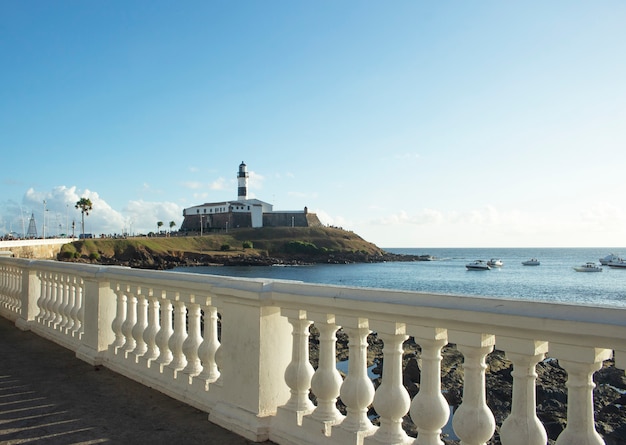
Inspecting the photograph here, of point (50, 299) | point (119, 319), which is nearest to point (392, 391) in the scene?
point (119, 319)

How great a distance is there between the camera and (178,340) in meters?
5.09

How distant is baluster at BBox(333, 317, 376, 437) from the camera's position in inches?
131

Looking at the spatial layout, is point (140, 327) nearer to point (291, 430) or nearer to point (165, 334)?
point (165, 334)

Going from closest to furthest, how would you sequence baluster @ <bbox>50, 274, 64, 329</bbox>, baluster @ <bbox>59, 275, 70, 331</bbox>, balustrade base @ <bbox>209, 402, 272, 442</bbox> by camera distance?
1. balustrade base @ <bbox>209, 402, 272, 442</bbox>
2. baluster @ <bbox>59, 275, 70, 331</bbox>
3. baluster @ <bbox>50, 274, 64, 329</bbox>

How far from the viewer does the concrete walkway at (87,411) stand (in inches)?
160

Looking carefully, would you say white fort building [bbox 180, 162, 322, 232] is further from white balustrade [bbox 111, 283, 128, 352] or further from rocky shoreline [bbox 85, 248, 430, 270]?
white balustrade [bbox 111, 283, 128, 352]

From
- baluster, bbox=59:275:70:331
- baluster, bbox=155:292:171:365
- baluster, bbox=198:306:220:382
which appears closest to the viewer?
baluster, bbox=198:306:220:382

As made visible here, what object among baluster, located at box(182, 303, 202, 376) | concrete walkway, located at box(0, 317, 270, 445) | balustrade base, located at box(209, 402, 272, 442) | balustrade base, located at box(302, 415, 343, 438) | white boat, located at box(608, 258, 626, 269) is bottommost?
white boat, located at box(608, 258, 626, 269)

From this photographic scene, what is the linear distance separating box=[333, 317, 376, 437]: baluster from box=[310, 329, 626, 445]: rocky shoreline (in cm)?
528

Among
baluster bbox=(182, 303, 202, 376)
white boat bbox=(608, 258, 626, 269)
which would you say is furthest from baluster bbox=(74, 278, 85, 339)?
white boat bbox=(608, 258, 626, 269)

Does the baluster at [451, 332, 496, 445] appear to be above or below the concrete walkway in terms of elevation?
above

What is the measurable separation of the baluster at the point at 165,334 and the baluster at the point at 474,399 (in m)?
3.34

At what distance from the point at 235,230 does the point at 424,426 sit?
128m

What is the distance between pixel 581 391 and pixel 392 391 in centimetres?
113
